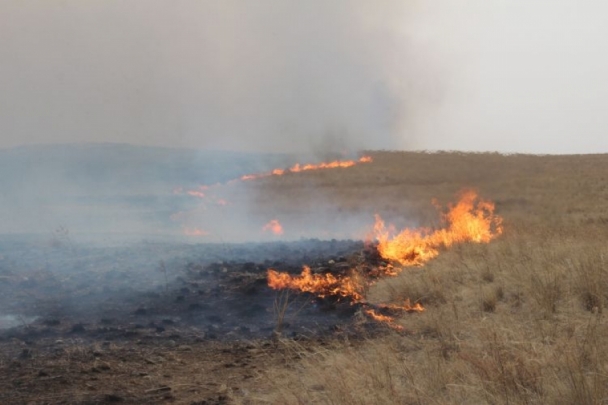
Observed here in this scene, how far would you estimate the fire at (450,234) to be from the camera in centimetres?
1349

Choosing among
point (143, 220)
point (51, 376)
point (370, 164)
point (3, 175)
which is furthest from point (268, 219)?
point (3, 175)

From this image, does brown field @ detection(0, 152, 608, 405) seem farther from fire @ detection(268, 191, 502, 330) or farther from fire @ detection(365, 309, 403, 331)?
fire @ detection(268, 191, 502, 330)

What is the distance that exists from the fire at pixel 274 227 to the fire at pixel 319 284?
11213mm

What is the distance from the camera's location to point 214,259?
13383 mm

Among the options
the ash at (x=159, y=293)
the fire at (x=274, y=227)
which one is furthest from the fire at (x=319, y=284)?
the fire at (x=274, y=227)

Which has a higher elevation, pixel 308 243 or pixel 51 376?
pixel 308 243

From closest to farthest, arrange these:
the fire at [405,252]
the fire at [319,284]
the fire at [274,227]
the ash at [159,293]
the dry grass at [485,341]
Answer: the dry grass at [485,341] < the ash at [159,293] < the fire at [405,252] < the fire at [319,284] < the fire at [274,227]

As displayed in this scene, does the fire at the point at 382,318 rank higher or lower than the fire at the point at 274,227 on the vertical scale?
lower

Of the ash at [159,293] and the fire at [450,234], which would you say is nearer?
the ash at [159,293]

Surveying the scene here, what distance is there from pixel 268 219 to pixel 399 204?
6158 millimetres

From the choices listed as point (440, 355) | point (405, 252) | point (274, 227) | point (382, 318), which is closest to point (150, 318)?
point (382, 318)

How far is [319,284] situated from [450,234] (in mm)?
5524

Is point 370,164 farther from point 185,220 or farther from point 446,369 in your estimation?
point 446,369

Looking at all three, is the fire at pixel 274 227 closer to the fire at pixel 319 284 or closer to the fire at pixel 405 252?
the fire at pixel 405 252
